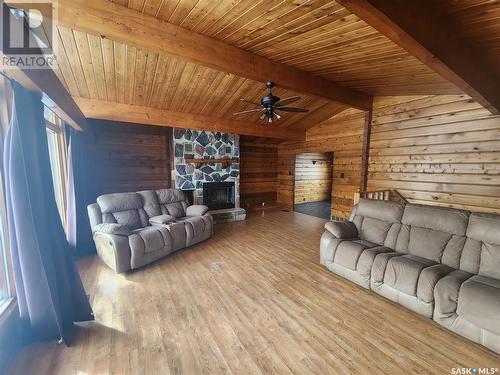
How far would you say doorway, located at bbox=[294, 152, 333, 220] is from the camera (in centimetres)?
831

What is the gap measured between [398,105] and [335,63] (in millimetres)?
2427

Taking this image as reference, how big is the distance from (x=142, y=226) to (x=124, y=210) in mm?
444

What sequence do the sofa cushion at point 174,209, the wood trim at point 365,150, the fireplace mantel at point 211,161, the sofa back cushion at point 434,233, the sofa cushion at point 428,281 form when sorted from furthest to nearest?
the fireplace mantel at point 211,161 < the wood trim at point 365,150 < the sofa cushion at point 174,209 < the sofa back cushion at point 434,233 < the sofa cushion at point 428,281

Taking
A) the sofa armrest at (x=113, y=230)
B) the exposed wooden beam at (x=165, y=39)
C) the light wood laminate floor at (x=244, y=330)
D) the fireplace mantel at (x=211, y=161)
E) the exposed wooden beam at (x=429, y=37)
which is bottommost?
the light wood laminate floor at (x=244, y=330)

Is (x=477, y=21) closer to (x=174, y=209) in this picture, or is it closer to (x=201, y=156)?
(x=174, y=209)

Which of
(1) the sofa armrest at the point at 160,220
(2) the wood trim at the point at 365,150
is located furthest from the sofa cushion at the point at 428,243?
(1) the sofa armrest at the point at 160,220

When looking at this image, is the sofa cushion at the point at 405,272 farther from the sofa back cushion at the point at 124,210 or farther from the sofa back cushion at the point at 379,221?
the sofa back cushion at the point at 124,210

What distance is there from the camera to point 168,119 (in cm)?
496

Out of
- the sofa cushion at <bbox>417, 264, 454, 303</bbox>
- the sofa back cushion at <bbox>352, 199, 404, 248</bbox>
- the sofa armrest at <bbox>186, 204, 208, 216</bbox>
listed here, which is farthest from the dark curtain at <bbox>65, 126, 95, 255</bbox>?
the sofa cushion at <bbox>417, 264, 454, 303</bbox>

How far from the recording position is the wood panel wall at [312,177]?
28.0ft

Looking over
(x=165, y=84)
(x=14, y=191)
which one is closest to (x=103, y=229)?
(x=14, y=191)

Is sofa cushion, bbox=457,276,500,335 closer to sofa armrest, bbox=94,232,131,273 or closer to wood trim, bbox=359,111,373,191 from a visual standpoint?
wood trim, bbox=359,111,373,191

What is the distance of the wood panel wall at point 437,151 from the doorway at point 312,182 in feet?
10.5

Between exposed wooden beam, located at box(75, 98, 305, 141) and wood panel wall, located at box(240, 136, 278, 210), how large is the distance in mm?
1168
